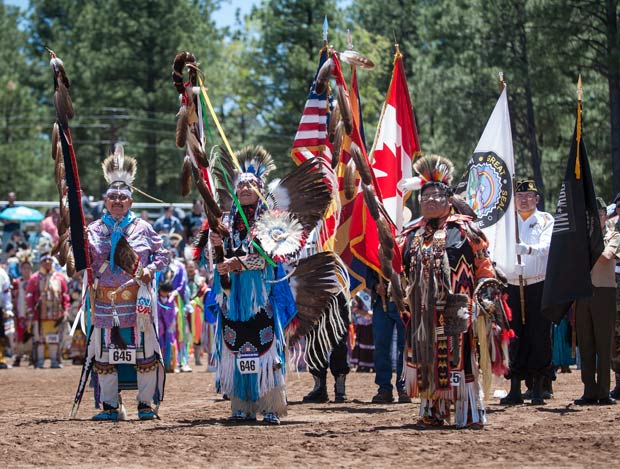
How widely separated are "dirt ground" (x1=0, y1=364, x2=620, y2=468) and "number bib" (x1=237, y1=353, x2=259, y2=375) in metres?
0.41

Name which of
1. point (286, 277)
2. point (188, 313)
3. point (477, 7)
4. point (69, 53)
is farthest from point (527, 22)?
point (69, 53)

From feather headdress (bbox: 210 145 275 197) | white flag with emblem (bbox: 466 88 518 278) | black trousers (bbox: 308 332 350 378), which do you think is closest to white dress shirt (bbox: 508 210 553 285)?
white flag with emblem (bbox: 466 88 518 278)

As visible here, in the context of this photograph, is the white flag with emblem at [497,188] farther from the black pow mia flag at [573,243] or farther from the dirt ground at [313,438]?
→ the dirt ground at [313,438]

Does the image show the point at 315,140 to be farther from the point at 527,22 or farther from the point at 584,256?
the point at 527,22

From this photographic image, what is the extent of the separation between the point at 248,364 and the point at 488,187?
3.01 meters

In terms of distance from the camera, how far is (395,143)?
11.0 m

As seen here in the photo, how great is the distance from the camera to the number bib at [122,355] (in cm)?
858

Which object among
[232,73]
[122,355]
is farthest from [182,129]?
[232,73]

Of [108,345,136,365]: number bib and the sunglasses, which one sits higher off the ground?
the sunglasses

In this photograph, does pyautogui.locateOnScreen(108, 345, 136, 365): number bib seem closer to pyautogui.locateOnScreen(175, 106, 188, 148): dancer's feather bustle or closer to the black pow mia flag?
pyautogui.locateOnScreen(175, 106, 188, 148): dancer's feather bustle

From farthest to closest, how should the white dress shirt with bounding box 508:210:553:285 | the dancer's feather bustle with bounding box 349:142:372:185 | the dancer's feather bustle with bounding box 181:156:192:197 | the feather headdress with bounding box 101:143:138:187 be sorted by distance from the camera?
1. the white dress shirt with bounding box 508:210:553:285
2. the feather headdress with bounding box 101:143:138:187
3. the dancer's feather bustle with bounding box 181:156:192:197
4. the dancer's feather bustle with bounding box 349:142:372:185

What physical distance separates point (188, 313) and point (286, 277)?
918 cm

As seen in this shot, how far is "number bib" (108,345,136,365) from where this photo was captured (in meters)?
8.58

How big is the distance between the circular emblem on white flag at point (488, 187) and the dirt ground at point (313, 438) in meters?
1.68
